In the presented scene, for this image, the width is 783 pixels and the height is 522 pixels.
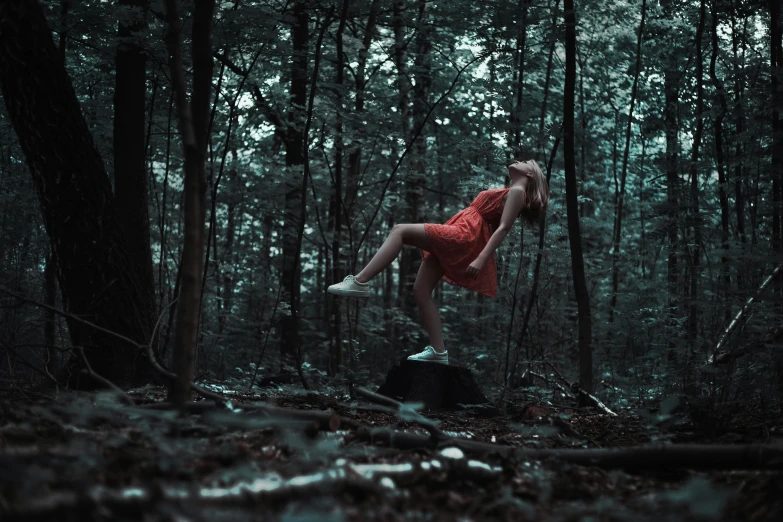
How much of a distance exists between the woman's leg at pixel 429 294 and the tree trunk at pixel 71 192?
217 centimetres

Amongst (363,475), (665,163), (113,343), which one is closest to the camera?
(363,475)

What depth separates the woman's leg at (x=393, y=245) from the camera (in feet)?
16.3

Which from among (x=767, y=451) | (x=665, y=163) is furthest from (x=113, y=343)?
(x=665, y=163)

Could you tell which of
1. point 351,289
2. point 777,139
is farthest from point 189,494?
point 777,139

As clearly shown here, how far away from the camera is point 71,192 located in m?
4.32

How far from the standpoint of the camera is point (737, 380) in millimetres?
4262

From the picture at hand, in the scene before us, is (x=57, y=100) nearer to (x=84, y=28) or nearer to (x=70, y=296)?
(x=70, y=296)

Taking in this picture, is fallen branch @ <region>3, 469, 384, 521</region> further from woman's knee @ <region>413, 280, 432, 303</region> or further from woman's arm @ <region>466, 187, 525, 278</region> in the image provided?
woman's knee @ <region>413, 280, 432, 303</region>

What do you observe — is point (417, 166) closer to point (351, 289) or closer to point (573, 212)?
point (573, 212)

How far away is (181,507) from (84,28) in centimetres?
559

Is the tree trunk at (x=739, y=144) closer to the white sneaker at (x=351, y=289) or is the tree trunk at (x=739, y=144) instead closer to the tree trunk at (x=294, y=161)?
the white sneaker at (x=351, y=289)

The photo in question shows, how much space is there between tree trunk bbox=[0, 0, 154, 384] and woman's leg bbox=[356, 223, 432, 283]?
1.67 m

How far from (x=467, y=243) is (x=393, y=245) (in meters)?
0.59

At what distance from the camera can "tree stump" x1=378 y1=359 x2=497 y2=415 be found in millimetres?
5246
